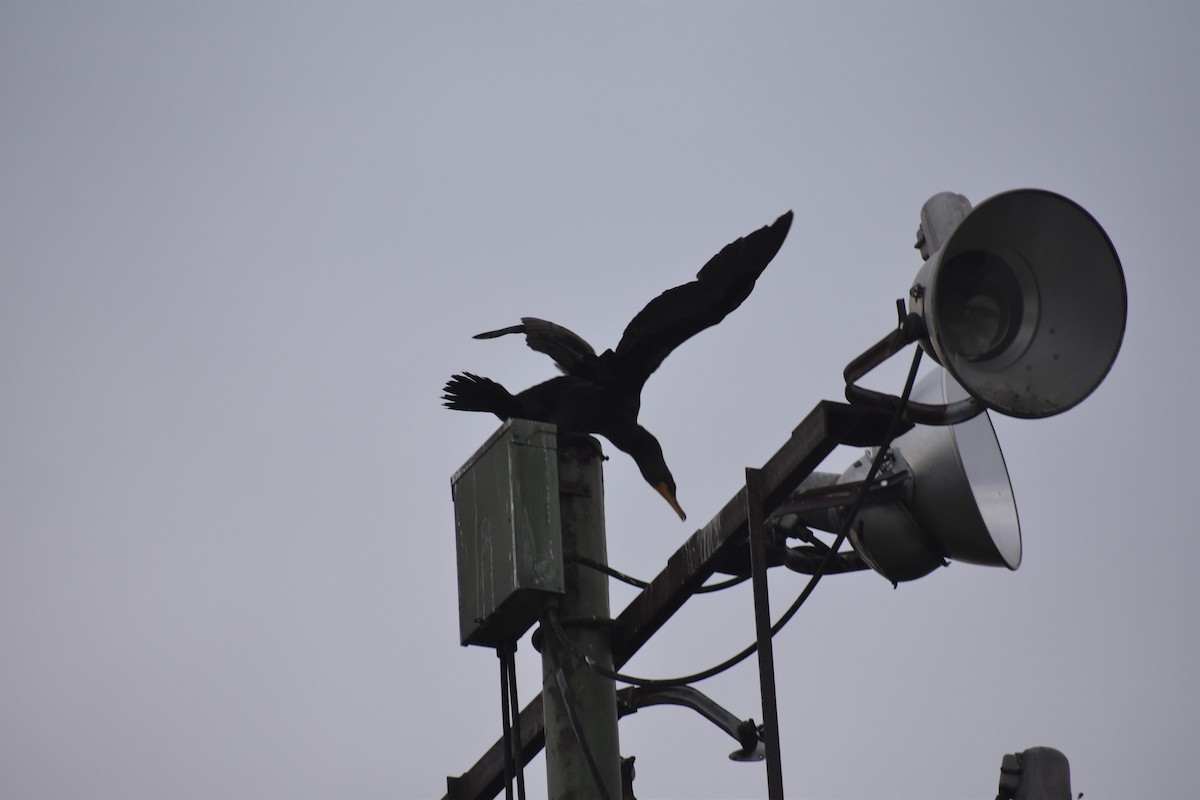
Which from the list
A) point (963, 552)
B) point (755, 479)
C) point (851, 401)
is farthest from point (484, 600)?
point (963, 552)

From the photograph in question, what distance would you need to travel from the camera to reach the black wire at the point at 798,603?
14.1 ft

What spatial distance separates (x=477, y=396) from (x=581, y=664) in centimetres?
162

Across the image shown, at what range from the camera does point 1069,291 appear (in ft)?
14.2

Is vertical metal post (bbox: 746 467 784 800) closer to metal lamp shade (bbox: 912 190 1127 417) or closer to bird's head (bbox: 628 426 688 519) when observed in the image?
metal lamp shade (bbox: 912 190 1127 417)

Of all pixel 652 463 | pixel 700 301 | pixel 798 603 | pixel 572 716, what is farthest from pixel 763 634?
pixel 652 463

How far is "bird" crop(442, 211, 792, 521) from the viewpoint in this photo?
5.78 meters

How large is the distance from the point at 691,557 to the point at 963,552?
3.59 ft

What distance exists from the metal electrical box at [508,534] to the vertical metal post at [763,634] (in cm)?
66

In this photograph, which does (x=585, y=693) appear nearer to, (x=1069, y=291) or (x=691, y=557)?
(x=691, y=557)

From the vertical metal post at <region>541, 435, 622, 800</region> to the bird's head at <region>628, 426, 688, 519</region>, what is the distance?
4.35 feet

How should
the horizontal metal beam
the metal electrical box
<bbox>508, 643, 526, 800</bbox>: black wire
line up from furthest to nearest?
<bbox>508, 643, 526, 800</bbox>: black wire < the metal electrical box < the horizontal metal beam

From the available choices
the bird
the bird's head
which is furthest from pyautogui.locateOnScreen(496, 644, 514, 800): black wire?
the bird's head

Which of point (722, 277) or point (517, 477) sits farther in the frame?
point (722, 277)

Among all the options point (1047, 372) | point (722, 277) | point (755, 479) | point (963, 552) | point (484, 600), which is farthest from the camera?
point (722, 277)
